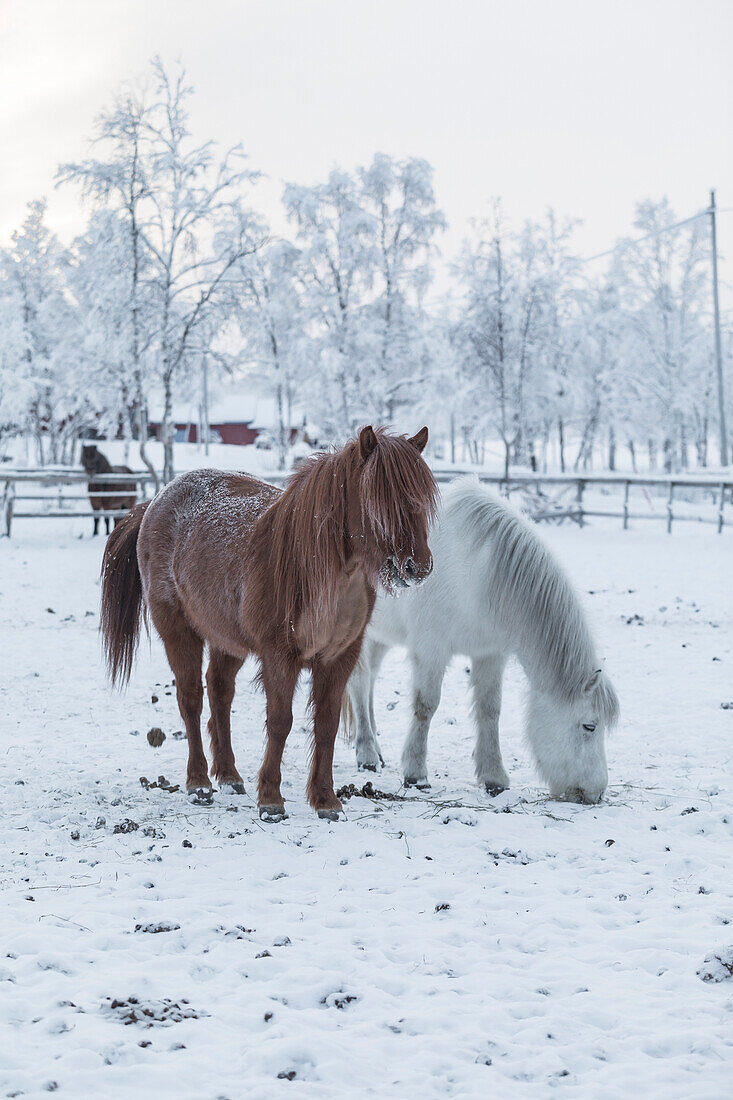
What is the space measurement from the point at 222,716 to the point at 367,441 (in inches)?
69.9

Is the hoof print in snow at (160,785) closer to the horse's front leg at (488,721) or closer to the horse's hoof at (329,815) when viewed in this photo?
the horse's hoof at (329,815)

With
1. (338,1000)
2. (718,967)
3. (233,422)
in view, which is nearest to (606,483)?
(718,967)

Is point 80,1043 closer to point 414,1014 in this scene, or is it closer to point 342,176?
point 414,1014

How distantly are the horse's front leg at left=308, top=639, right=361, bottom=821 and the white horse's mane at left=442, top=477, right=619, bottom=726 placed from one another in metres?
0.94

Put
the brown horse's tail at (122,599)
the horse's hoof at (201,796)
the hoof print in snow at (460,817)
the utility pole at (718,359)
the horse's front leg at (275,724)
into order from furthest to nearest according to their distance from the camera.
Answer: the utility pole at (718,359) < the brown horse's tail at (122,599) < the horse's hoof at (201,796) < the hoof print in snow at (460,817) < the horse's front leg at (275,724)

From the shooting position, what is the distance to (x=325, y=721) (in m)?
3.92

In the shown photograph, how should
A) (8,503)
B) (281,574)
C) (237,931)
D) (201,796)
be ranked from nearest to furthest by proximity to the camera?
(237,931), (281,574), (201,796), (8,503)

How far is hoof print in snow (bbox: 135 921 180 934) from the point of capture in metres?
2.74

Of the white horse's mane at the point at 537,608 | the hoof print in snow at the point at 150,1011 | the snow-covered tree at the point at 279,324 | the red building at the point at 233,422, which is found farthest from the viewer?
the red building at the point at 233,422

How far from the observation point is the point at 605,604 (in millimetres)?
9922

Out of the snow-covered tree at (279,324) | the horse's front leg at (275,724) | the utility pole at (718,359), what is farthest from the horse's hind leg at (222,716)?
the utility pole at (718,359)

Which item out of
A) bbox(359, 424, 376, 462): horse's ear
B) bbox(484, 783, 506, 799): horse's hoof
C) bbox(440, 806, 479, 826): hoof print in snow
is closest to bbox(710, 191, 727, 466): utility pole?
bbox(484, 783, 506, 799): horse's hoof

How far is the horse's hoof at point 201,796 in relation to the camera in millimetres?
4102

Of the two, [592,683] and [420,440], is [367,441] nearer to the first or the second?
[420,440]
